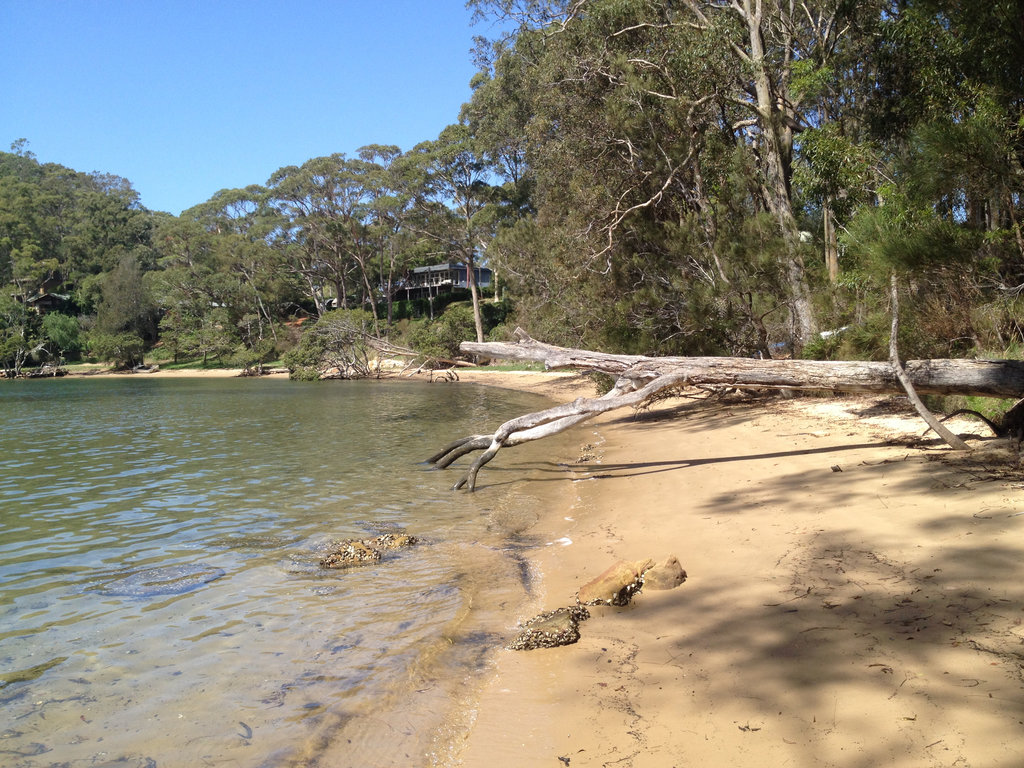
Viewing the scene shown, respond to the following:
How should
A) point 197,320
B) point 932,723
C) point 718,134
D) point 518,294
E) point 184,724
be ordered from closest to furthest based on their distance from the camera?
point 932,723 < point 184,724 < point 718,134 < point 518,294 < point 197,320

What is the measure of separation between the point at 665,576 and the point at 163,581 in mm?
4498

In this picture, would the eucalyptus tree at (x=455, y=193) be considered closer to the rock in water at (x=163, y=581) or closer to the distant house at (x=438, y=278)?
the distant house at (x=438, y=278)

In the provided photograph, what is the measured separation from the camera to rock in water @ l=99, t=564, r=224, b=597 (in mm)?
5934

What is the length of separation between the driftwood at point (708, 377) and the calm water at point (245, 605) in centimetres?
89

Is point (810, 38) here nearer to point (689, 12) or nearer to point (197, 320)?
point (689, 12)

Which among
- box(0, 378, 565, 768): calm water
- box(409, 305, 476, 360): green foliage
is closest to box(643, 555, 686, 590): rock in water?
box(0, 378, 565, 768): calm water

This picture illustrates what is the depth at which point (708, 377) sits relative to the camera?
9.52m

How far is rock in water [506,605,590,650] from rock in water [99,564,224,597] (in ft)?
10.6

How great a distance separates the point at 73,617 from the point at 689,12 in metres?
17.6

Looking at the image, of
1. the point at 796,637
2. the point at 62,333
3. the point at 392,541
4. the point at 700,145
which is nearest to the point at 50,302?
the point at 62,333

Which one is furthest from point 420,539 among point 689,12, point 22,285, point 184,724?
point 22,285

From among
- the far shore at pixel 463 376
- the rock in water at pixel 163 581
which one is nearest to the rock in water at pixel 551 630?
the rock in water at pixel 163 581

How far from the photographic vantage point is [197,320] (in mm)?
56188

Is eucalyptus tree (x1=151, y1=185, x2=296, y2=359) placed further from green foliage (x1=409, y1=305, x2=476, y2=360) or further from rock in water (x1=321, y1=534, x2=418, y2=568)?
rock in water (x1=321, y1=534, x2=418, y2=568)
